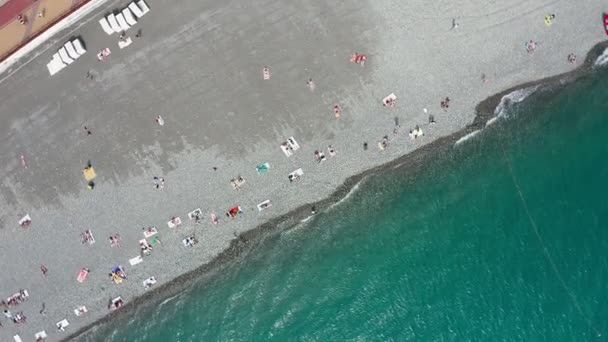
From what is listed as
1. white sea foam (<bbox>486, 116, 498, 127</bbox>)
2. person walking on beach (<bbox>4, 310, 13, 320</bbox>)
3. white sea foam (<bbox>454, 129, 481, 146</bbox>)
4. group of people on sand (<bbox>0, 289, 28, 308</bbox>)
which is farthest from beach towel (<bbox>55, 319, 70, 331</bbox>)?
white sea foam (<bbox>486, 116, 498, 127</bbox>)

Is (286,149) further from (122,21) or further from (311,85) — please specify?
(122,21)

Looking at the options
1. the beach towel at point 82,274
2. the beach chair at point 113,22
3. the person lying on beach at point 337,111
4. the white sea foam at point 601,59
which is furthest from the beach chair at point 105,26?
the white sea foam at point 601,59

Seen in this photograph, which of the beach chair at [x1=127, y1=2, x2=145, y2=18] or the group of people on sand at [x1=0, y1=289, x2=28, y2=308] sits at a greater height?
the beach chair at [x1=127, y1=2, x2=145, y2=18]

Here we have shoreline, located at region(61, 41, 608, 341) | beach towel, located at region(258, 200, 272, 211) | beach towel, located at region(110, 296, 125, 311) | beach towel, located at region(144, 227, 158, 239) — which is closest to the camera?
shoreline, located at region(61, 41, 608, 341)

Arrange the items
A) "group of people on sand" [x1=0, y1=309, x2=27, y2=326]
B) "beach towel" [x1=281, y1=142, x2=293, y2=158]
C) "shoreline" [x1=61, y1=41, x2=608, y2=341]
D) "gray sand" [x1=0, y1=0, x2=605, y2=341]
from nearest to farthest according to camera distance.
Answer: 1. "gray sand" [x1=0, y1=0, x2=605, y2=341]
2. "shoreline" [x1=61, y1=41, x2=608, y2=341]
3. "beach towel" [x1=281, y1=142, x2=293, y2=158]
4. "group of people on sand" [x1=0, y1=309, x2=27, y2=326]

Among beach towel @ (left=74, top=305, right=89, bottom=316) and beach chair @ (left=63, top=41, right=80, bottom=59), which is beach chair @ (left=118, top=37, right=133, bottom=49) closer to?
beach chair @ (left=63, top=41, right=80, bottom=59)

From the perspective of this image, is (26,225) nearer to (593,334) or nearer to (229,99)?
(229,99)

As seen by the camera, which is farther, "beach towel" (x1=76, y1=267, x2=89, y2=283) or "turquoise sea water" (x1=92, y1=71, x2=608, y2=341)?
"beach towel" (x1=76, y1=267, x2=89, y2=283)
